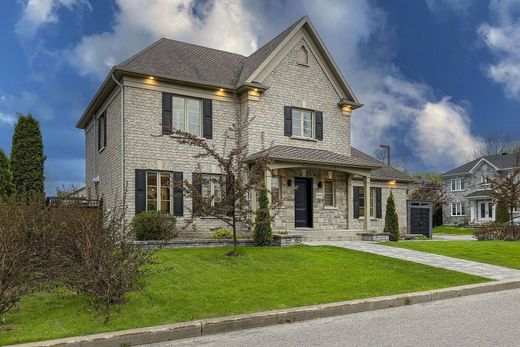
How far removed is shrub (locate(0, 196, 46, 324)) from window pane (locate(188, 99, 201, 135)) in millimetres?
9173

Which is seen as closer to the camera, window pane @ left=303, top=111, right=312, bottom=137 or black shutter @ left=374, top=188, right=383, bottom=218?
window pane @ left=303, top=111, right=312, bottom=137

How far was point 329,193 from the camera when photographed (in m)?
21.2

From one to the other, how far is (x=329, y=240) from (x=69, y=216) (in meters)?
12.2

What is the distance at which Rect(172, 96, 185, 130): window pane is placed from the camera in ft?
60.0

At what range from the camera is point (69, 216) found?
29.6ft

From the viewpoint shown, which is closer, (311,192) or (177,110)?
(177,110)

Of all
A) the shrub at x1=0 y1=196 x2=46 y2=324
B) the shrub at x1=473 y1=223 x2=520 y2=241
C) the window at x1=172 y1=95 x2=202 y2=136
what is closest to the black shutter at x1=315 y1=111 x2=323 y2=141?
the window at x1=172 y1=95 x2=202 y2=136

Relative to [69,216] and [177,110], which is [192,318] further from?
[177,110]

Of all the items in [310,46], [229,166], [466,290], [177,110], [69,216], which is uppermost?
[310,46]

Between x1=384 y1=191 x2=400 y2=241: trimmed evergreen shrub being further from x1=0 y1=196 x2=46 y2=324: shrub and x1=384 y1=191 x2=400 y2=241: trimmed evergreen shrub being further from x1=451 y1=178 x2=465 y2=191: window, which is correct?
x1=451 y1=178 x2=465 y2=191: window

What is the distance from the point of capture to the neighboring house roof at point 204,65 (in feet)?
58.9

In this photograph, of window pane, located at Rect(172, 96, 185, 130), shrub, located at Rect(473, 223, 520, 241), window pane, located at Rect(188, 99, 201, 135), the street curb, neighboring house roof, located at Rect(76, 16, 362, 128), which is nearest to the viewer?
the street curb

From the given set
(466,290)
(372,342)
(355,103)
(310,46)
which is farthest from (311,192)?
(372,342)

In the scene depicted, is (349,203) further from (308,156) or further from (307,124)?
(307,124)
